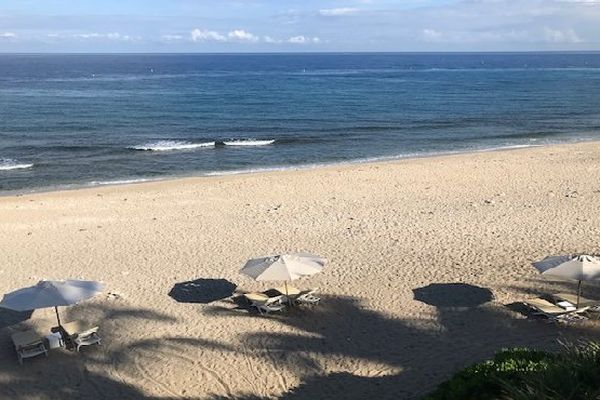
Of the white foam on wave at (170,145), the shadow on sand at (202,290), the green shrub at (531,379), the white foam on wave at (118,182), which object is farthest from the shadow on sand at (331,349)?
the white foam on wave at (170,145)

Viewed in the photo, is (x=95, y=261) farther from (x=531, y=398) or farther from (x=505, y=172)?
(x=505, y=172)

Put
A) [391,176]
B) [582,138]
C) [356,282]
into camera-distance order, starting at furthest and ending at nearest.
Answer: [582,138], [391,176], [356,282]

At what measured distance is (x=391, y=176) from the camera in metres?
27.0

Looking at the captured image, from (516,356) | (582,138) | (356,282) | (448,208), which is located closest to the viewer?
(516,356)

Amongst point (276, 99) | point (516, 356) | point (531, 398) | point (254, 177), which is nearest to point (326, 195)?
point (254, 177)

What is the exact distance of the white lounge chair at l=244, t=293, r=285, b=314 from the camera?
12.8 meters

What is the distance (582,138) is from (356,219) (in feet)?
86.3

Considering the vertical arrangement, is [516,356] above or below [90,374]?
above

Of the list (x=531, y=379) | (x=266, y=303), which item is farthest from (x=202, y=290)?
(x=531, y=379)

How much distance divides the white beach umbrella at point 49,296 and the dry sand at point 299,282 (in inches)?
37.6

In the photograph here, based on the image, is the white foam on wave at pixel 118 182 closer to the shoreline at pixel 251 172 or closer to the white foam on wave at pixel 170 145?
the shoreline at pixel 251 172

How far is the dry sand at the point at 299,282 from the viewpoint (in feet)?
34.7

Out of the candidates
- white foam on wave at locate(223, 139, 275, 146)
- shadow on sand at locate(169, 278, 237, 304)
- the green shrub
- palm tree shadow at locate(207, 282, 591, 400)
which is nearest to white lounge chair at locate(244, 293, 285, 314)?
palm tree shadow at locate(207, 282, 591, 400)

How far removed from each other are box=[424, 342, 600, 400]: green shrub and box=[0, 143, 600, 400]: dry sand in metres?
2.39
